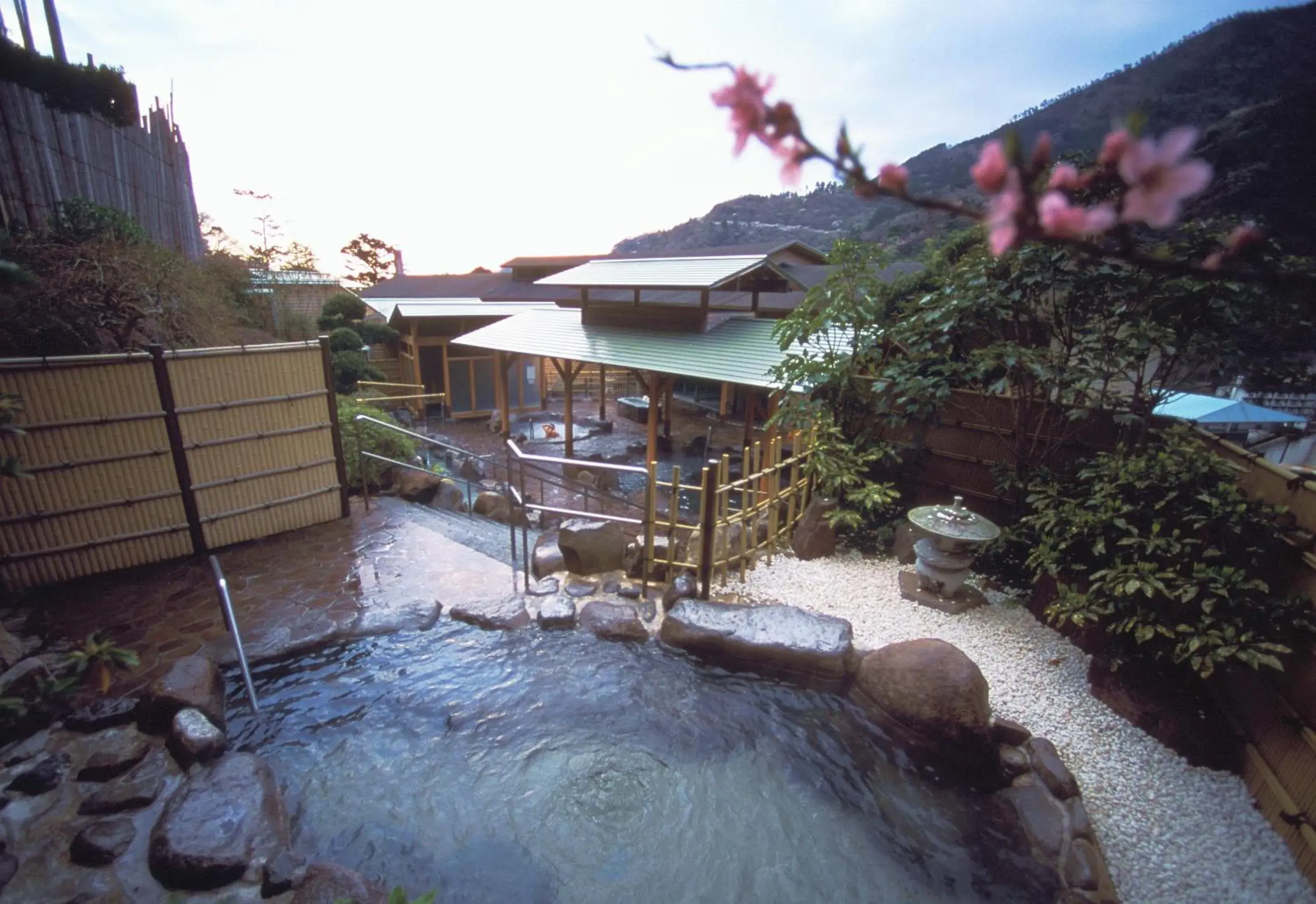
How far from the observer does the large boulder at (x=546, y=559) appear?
5.50 m

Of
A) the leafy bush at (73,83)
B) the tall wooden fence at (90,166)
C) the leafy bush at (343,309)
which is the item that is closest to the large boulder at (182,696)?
the tall wooden fence at (90,166)

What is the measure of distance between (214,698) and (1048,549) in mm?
6073

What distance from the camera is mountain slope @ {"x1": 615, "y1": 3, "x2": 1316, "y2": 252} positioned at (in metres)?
2.47

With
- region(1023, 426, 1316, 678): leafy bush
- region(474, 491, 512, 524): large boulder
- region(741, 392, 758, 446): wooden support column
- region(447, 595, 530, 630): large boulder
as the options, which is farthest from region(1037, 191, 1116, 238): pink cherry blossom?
region(741, 392, 758, 446): wooden support column

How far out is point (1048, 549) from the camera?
427 cm

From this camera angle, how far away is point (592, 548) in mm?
5441

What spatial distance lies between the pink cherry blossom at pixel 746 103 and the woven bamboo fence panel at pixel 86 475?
20.0 ft

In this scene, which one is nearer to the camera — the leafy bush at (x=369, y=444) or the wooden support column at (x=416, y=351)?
the leafy bush at (x=369, y=444)

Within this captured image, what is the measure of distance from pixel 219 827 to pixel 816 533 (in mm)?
4916

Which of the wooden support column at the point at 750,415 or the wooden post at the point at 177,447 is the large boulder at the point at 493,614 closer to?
the wooden post at the point at 177,447

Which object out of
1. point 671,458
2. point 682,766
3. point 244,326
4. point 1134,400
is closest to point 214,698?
point 682,766

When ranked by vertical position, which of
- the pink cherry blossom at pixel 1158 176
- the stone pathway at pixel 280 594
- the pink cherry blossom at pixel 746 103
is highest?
the pink cherry blossom at pixel 746 103

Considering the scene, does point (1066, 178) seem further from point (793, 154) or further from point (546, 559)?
point (546, 559)

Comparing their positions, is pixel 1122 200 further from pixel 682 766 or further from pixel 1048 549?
pixel 1048 549
